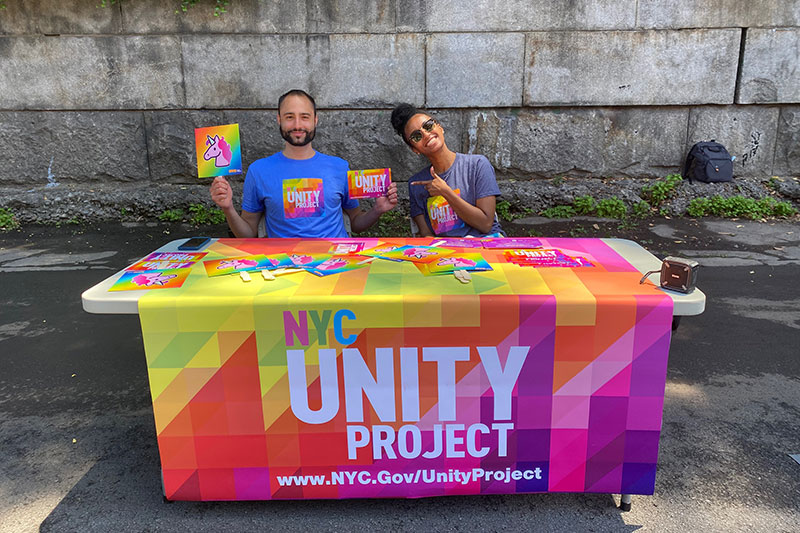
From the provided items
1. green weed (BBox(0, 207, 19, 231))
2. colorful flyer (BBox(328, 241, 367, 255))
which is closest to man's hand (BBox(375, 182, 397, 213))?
colorful flyer (BBox(328, 241, 367, 255))

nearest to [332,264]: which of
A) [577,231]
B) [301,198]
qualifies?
[301,198]

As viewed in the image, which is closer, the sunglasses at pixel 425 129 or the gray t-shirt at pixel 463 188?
the sunglasses at pixel 425 129

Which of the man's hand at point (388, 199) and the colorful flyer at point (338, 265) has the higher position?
the man's hand at point (388, 199)

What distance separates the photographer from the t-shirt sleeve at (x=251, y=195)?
316 centimetres

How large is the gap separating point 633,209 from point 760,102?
1789 millimetres

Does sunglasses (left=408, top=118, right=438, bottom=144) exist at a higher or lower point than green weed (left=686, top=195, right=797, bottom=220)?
higher

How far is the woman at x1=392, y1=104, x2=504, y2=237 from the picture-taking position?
3010 millimetres

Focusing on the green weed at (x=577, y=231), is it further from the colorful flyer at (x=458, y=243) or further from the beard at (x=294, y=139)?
the beard at (x=294, y=139)

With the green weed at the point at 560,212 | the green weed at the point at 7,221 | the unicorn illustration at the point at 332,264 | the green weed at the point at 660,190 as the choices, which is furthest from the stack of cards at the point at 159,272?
the green weed at the point at 660,190

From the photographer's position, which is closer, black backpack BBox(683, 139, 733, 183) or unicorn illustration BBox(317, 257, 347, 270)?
unicorn illustration BBox(317, 257, 347, 270)

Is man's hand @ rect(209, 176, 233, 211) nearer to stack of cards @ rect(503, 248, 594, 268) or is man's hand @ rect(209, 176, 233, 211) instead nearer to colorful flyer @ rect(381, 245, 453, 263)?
colorful flyer @ rect(381, 245, 453, 263)

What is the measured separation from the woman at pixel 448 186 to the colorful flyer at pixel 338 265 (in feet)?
2.72

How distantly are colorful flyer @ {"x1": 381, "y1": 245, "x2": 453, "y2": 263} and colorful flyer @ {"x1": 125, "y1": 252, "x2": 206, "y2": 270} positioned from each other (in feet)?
2.59

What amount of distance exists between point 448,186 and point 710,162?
4.41 meters
